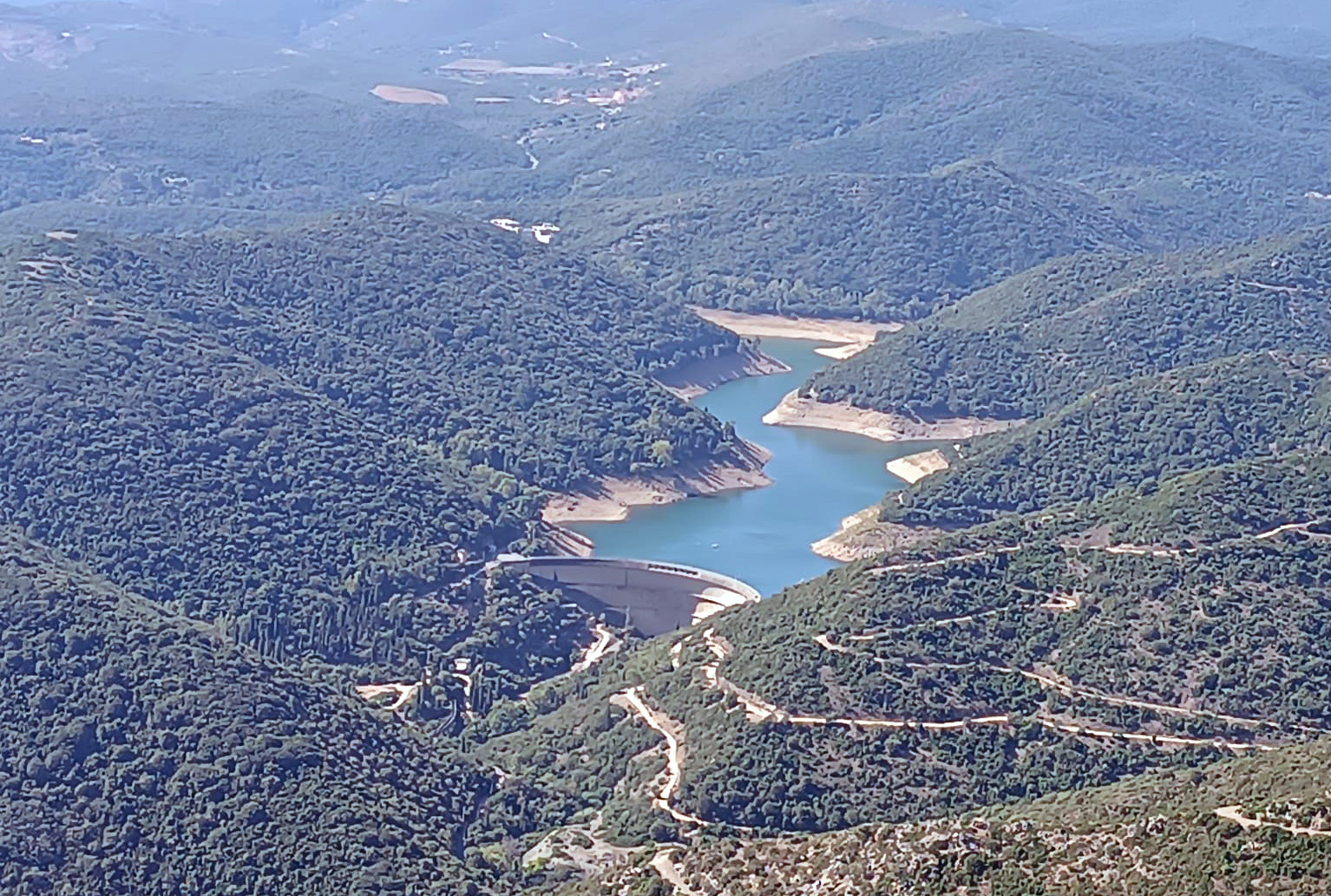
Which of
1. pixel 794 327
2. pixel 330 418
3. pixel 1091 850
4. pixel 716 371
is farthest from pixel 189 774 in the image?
pixel 794 327

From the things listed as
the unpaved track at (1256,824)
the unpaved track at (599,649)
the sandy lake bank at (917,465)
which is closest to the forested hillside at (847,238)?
the sandy lake bank at (917,465)

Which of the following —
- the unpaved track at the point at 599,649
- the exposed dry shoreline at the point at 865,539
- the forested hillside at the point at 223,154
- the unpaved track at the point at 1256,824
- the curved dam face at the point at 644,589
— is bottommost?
the forested hillside at the point at 223,154

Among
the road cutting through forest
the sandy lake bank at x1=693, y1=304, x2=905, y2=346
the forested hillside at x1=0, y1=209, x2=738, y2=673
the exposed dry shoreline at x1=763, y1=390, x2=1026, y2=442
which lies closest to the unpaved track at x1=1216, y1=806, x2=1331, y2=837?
the road cutting through forest

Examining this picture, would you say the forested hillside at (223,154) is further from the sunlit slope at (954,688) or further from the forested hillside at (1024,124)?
the sunlit slope at (954,688)

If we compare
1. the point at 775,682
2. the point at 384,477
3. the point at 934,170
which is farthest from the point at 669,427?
the point at 934,170

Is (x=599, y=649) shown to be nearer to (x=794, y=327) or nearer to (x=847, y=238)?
(x=794, y=327)

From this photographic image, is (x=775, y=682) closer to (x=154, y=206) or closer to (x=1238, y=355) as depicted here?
(x=1238, y=355)
